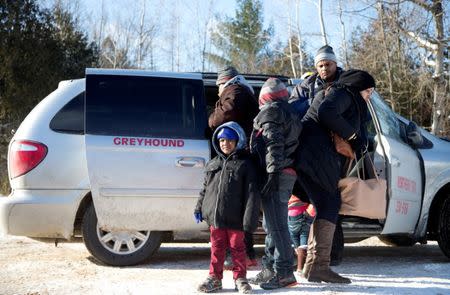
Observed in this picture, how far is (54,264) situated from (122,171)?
1.32 meters

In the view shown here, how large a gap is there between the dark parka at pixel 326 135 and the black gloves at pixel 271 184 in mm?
319

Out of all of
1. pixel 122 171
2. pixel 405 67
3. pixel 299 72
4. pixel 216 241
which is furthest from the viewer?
pixel 299 72

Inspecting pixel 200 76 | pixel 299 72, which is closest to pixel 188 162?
pixel 200 76

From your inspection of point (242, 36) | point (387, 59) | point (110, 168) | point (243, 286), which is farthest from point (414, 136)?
point (242, 36)

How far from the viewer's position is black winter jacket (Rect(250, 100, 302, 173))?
4227 mm

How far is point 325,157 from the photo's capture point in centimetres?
450

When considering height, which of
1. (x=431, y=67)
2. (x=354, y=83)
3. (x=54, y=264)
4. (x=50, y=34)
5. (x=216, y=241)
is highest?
(x=50, y=34)

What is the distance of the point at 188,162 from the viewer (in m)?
5.29

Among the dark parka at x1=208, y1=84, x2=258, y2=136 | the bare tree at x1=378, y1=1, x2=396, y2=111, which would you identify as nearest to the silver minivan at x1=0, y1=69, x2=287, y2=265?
the dark parka at x1=208, y1=84, x2=258, y2=136

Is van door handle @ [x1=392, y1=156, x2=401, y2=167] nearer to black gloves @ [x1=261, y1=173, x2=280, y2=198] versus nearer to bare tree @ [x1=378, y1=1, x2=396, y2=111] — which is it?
black gloves @ [x1=261, y1=173, x2=280, y2=198]

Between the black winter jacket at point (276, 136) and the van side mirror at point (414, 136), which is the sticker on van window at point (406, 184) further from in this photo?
the black winter jacket at point (276, 136)

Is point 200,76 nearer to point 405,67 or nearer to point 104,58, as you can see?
point 405,67

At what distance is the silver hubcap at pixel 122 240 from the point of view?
535 cm

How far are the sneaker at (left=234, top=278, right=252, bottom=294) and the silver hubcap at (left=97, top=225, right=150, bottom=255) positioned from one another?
4.48ft
